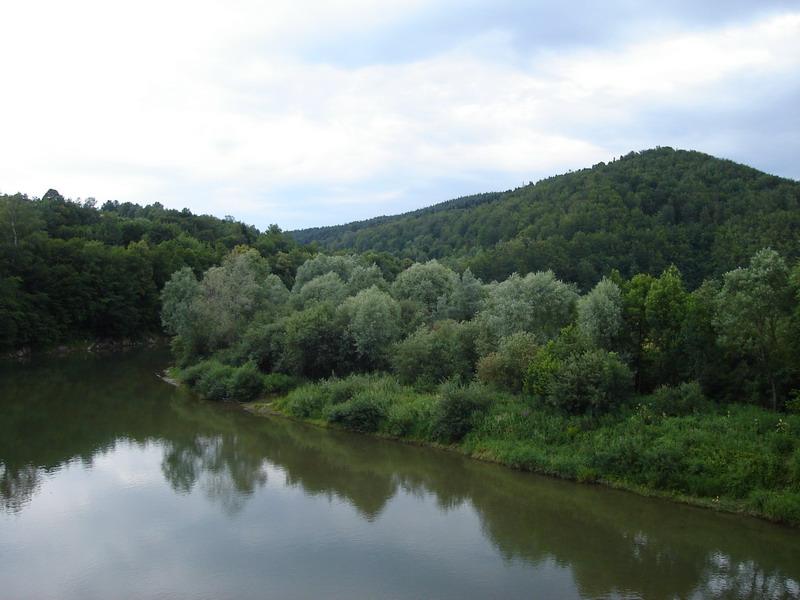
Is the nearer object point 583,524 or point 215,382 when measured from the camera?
point 583,524

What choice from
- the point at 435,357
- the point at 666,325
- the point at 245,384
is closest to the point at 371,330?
the point at 435,357

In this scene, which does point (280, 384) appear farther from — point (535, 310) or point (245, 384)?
point (535, 310)

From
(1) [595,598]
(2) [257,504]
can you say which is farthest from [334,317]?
(1) [595,598]

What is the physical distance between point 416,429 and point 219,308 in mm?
21209

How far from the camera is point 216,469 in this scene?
2467 centimetres

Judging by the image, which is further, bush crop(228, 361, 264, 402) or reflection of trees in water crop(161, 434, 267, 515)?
bush crop(228, 361, 264, 402)

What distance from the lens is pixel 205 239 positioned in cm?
10044

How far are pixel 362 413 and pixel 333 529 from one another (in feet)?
34.4

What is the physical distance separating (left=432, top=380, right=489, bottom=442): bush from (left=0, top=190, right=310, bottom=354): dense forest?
39139 millimetres

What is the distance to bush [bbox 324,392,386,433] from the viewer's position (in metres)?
28.9

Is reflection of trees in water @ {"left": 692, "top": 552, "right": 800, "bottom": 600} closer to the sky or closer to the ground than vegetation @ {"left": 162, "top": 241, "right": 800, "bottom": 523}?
closer to the ground

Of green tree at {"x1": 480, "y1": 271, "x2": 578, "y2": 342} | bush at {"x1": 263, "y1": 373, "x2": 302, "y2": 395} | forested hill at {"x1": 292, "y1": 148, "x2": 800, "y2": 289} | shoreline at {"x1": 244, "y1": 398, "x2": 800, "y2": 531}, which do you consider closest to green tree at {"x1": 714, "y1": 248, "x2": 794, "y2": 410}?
shoreline at {"x1": 244, "y1": 398, "x2": 800, "y2": 531}

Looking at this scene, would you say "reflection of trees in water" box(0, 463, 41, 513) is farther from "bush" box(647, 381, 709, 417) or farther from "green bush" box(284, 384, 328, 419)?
"bush" box(647, 381, 709, 417)

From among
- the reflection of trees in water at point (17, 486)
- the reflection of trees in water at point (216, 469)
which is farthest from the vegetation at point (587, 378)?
the reflection of trees in water at point (17, 486)
